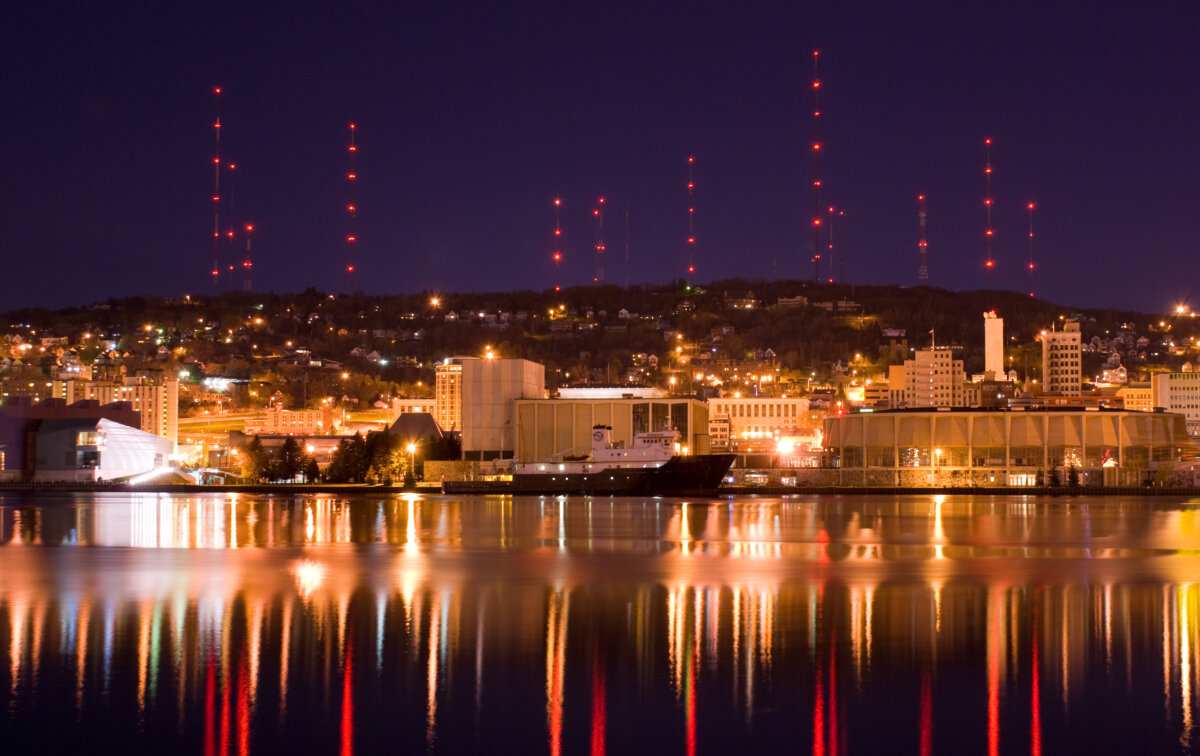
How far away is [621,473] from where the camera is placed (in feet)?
243

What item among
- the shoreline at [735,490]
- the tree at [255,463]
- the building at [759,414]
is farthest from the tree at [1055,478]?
the tree at [255,463]

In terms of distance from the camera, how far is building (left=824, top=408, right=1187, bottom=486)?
8856cm

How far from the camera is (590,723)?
1173 centimetres

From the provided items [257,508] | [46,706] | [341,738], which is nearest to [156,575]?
[46,706]

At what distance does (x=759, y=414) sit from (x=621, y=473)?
61305mm

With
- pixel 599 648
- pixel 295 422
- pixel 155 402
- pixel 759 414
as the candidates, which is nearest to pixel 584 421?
pixel 759 414

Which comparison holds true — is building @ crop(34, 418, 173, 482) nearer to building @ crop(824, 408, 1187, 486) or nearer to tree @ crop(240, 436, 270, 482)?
Answer: tree @ crop(240, 436, 270, 482)

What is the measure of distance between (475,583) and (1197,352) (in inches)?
7229

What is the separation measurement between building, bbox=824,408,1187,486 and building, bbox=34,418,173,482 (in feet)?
185

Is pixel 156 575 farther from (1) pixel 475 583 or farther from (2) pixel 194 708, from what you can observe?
(2) pixel 194 708

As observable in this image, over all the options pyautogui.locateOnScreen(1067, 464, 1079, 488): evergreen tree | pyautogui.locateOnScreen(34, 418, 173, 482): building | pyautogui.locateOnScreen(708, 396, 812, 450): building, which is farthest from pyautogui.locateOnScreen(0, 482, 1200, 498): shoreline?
pyautogui.locateOnScreen(708, 396, 812, 450): building

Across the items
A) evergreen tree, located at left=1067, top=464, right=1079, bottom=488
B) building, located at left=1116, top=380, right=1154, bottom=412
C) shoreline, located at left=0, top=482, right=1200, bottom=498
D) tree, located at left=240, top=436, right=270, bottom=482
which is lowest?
shoreline, located at left=0, top=482, right=1200, bottom=498

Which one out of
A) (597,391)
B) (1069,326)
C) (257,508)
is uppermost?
(1069,326)

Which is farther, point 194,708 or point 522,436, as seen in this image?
point 522,436
